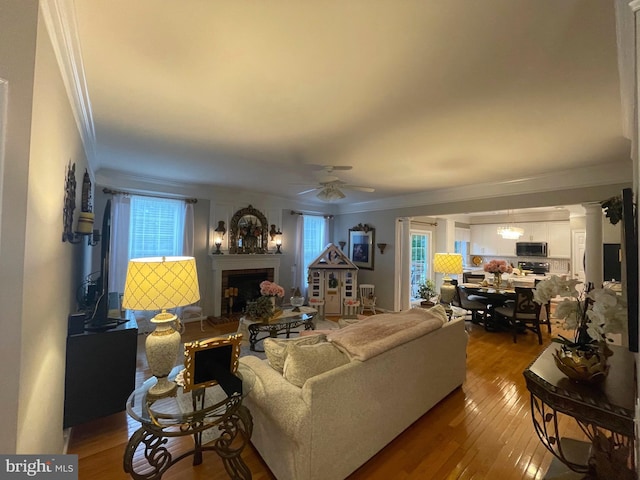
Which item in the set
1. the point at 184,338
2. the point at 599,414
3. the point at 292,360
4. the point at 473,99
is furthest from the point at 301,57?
the point at 184,338

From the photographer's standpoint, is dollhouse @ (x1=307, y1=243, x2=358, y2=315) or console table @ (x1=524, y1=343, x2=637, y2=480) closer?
console table @ (x1=524, y1=343, x2=637, y2=480)

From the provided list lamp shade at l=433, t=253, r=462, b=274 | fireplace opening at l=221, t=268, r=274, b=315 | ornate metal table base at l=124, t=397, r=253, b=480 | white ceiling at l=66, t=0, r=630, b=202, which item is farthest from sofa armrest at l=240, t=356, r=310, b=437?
fireplace opening at l=221, t=268, r=274, b=315

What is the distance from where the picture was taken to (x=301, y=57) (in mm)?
1578

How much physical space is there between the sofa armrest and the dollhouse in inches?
143

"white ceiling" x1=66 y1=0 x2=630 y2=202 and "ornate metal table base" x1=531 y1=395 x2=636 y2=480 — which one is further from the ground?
"white ceiling" x1=66 y1=0 x2=630 y2=202

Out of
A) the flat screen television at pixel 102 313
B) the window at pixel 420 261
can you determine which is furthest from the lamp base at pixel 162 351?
the window at pixel 420 261

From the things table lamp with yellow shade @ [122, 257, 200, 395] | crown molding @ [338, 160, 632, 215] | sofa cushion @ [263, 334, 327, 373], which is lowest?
sofa cushion @ [263, 334, 327, 373]

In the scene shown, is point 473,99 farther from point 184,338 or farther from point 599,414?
point 184,338

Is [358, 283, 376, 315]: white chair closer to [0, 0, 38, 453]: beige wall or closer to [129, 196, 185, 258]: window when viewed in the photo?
[129, 196, 185, 258]: window

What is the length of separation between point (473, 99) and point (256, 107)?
5.42 feet

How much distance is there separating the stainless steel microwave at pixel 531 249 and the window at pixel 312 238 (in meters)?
5.67

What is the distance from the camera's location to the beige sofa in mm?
1515

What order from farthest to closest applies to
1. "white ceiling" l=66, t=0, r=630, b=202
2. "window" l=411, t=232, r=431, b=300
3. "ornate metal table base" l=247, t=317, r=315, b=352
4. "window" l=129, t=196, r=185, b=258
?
"window" l=411, t=232, r=431, b=300
"window" l=129, t=196, r=185, b=258
"ornate metal table base" l=247, t=317, r=315, b=352
"white ceiling" l=66, t=0, r=630, b=202

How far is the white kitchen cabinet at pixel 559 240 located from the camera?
7004 mm
